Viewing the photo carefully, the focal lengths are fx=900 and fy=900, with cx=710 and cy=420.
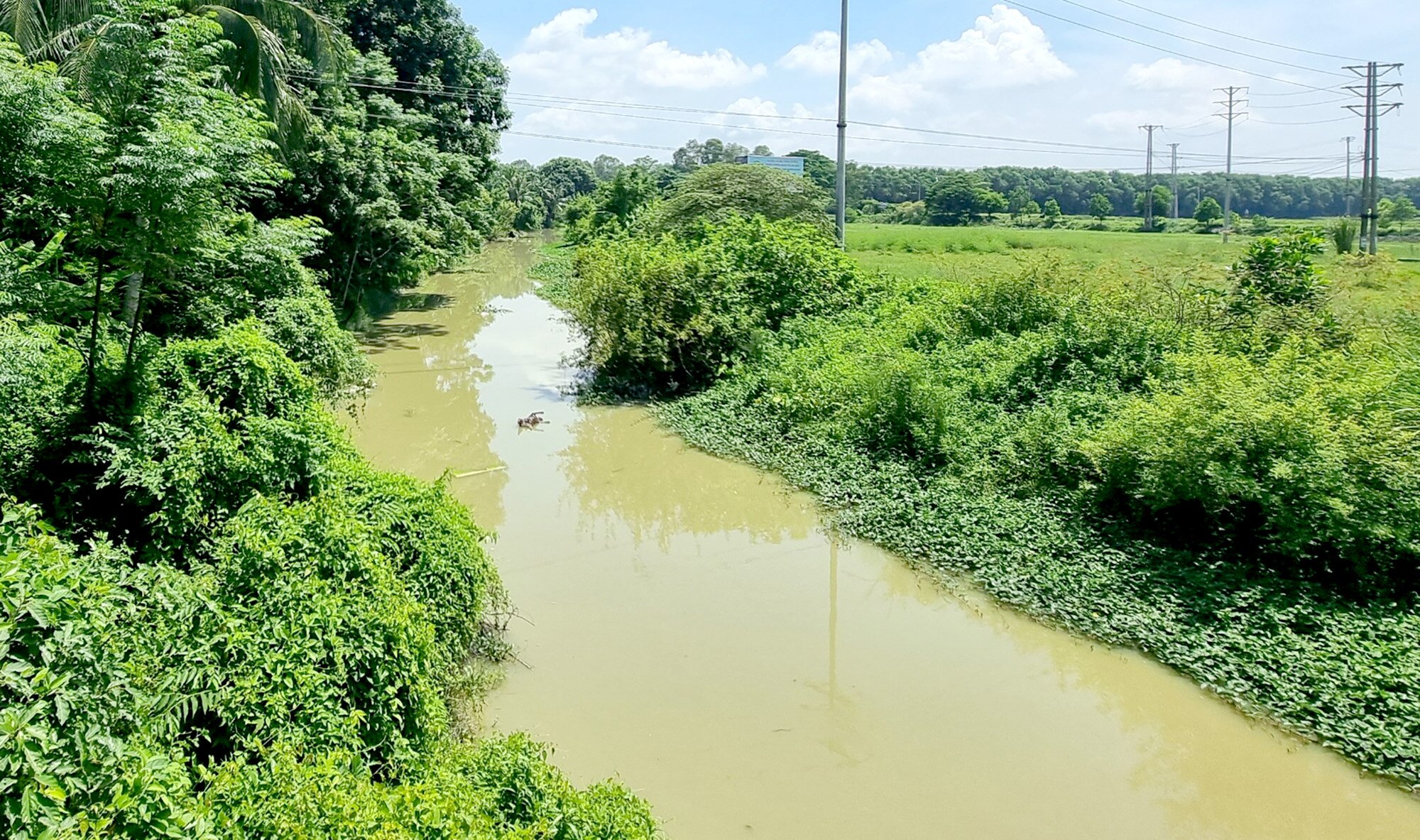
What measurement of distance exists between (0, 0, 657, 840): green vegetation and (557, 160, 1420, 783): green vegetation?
4324 millimetres

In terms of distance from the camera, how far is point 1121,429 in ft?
27.1

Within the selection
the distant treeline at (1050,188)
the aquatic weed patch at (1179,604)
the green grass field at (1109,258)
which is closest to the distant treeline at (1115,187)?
the distant treeline at (1050,188)

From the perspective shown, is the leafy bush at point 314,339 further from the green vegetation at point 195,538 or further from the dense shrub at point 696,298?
the dense shrub at point 696,298

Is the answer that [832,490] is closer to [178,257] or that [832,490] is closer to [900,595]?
[900,595]

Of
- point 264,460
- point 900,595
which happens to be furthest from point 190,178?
point 900,595

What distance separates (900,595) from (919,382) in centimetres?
332

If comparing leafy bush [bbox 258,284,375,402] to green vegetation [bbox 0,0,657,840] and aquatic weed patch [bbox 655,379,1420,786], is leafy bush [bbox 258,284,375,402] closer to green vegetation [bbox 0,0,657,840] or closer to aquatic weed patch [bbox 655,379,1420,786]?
green vegetation [bbox 0,0,657,840]

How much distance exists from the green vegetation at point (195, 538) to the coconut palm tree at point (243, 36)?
13 centimetres

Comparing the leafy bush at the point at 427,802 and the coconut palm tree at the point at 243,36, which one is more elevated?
the coconut palm tree at the point at 243,36

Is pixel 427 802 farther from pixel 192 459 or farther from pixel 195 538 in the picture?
pixel 192 459

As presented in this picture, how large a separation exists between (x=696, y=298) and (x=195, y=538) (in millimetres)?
9031

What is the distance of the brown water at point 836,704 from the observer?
4.80 m

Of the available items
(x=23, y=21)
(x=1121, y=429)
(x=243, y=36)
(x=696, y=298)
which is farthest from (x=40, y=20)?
(x=1121, y=429)

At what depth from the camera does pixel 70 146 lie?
5953 mm
